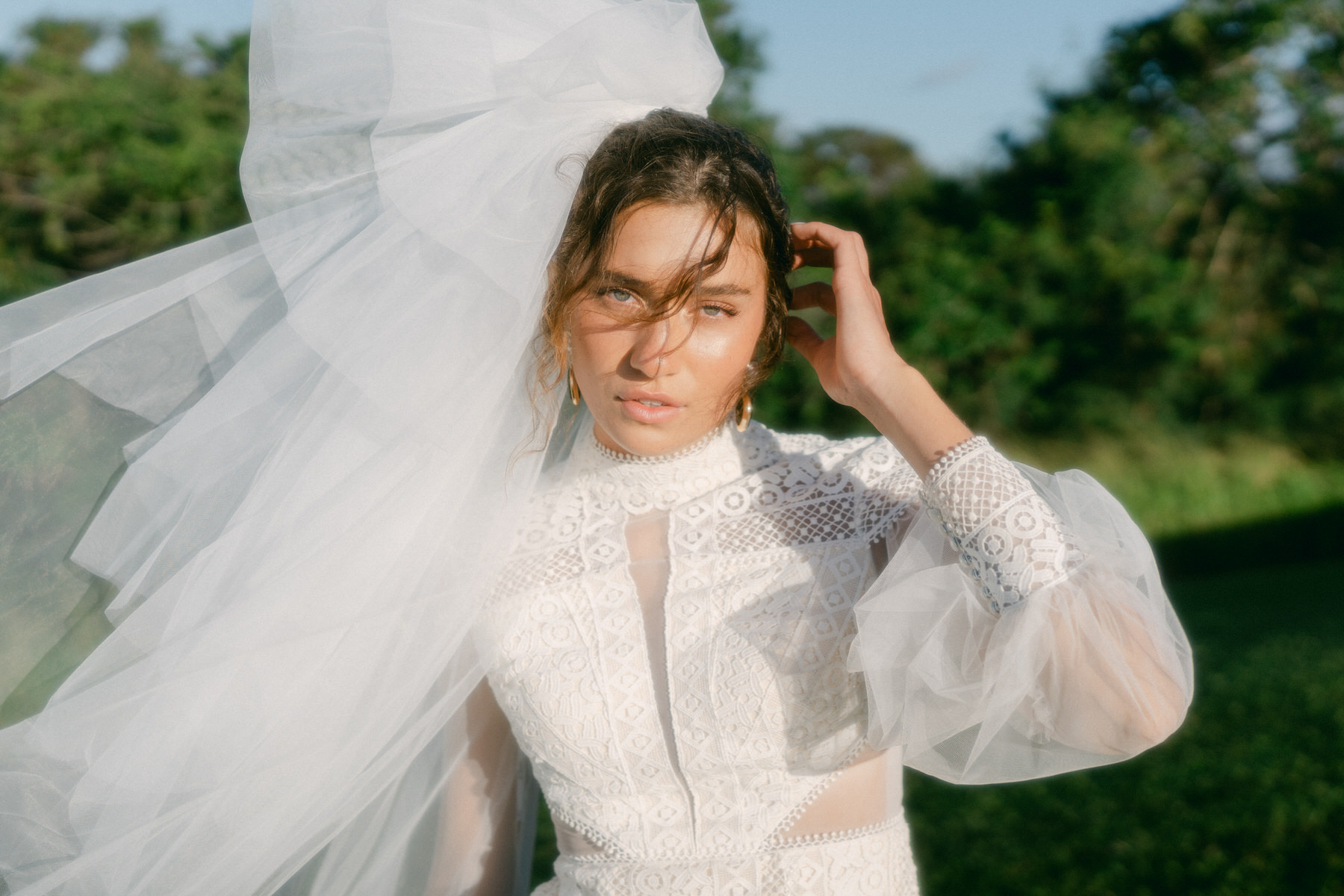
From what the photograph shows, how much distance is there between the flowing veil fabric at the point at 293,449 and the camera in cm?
145

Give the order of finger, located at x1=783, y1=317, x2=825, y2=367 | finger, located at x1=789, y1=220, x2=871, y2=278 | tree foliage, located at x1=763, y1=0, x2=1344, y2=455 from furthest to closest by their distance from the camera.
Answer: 1. tree foliage, located at x1=763, y1=0, x2=1344, y2=455
2. finger, located at x1=783, y1=317, x2=825, y2=367
3. finger, located at x1=789, y1=220, x2=871, y2=278

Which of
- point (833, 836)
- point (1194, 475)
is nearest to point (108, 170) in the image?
point (833, 836)

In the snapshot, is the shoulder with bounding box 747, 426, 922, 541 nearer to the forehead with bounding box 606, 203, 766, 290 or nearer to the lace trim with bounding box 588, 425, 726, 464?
the lace trim with bounding box 588, 425, 726, 464

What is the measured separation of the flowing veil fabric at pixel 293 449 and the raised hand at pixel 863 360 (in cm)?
39

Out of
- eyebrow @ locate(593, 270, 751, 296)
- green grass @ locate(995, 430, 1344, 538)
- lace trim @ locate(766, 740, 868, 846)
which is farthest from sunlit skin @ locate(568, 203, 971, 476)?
green grass @ locate(995, 430, 1344, 538)

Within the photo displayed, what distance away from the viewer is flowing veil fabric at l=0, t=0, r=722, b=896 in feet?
4.77

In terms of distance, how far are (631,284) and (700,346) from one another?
146mm

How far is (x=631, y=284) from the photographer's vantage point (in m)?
1.61

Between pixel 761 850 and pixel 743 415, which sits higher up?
pixel 743 415

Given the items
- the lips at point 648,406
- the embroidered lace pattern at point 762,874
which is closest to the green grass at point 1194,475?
the embroidered lace pattern at point 762,874

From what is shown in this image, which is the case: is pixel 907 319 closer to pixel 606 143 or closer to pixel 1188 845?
pixel 1188 845

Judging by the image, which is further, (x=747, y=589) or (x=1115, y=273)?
(x=1115, y=273)

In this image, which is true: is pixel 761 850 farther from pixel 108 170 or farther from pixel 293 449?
pixel 108 170

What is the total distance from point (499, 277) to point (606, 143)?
1.03ft
